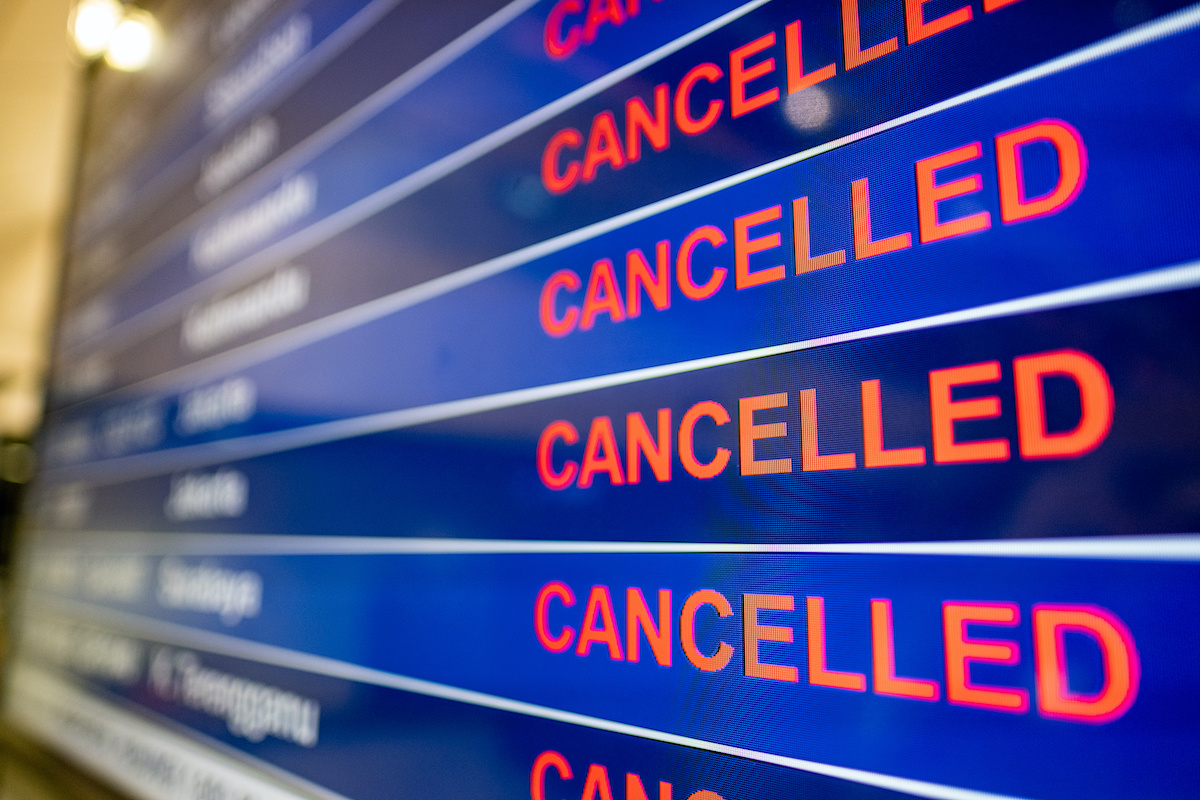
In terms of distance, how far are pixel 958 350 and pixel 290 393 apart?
0.75 metres

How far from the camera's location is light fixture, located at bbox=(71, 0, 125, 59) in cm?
151

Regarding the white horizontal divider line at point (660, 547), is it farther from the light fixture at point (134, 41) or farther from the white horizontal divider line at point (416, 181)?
the light fixture at point (134, 41)

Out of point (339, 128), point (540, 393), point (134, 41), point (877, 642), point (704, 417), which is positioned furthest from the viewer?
point (134, 41)

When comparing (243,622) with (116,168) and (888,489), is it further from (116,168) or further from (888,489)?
(116,168)

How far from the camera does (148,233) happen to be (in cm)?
138

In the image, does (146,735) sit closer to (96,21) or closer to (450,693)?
(450,693)

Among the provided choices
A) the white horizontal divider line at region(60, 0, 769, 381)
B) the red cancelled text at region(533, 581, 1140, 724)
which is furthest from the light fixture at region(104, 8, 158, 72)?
the red cancelled text at region(533, 581, 1140, 724)

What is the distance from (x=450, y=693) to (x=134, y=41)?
1447 mm

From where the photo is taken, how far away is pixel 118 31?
4.98 feet

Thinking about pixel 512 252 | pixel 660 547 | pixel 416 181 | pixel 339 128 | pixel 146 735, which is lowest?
pixel 146 735

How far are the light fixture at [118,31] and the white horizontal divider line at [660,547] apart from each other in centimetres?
91

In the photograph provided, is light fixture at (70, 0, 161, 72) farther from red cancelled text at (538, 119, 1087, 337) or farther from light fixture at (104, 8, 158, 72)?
red cancelled text at (538, 119, 1087, 337)

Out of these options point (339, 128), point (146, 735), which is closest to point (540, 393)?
point (339, 128)

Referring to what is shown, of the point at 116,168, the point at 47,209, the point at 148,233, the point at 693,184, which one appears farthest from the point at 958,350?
the point at 47,209
